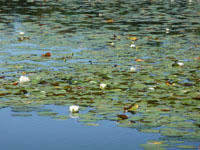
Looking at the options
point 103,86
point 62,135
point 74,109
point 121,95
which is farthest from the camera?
point 103,86

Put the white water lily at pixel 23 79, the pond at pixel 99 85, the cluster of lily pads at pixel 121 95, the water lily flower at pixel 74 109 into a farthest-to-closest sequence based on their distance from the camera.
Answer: the white water lily at pixel 23 79 → the water lily flower at pixel 74 109 → the cluster of lily pads at pixel 121 95 → the pond at pixel 99 85

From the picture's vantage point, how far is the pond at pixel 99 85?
4832 mm

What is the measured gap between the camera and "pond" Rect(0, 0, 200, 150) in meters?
4.83

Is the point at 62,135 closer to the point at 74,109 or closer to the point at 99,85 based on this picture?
the point at 74,109

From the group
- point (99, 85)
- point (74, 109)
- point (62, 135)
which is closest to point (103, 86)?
point (99, 85)

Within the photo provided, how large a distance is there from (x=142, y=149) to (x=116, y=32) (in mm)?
7409

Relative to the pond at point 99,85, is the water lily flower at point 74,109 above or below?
above

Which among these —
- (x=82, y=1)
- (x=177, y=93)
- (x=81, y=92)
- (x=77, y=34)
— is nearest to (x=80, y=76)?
(x=81, y=92)

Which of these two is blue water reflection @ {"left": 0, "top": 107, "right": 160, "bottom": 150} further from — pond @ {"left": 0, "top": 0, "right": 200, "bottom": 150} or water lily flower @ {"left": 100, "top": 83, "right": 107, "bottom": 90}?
water lily flower @ {"left": 100, "top": 83, "right": 107, "bottom": 90}

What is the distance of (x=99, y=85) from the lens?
21.5 ft

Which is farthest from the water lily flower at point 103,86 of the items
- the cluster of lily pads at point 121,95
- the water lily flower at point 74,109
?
the water lily flower at point 74,109

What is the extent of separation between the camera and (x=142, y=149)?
448 cm

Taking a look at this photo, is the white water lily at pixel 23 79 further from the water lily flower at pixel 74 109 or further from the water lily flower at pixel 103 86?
the water lily flower at pixel 74 109

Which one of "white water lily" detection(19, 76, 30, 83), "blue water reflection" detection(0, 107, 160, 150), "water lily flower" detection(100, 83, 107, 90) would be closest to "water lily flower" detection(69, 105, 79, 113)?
"blue water reflection" detection(0, 107, 160, 150)
